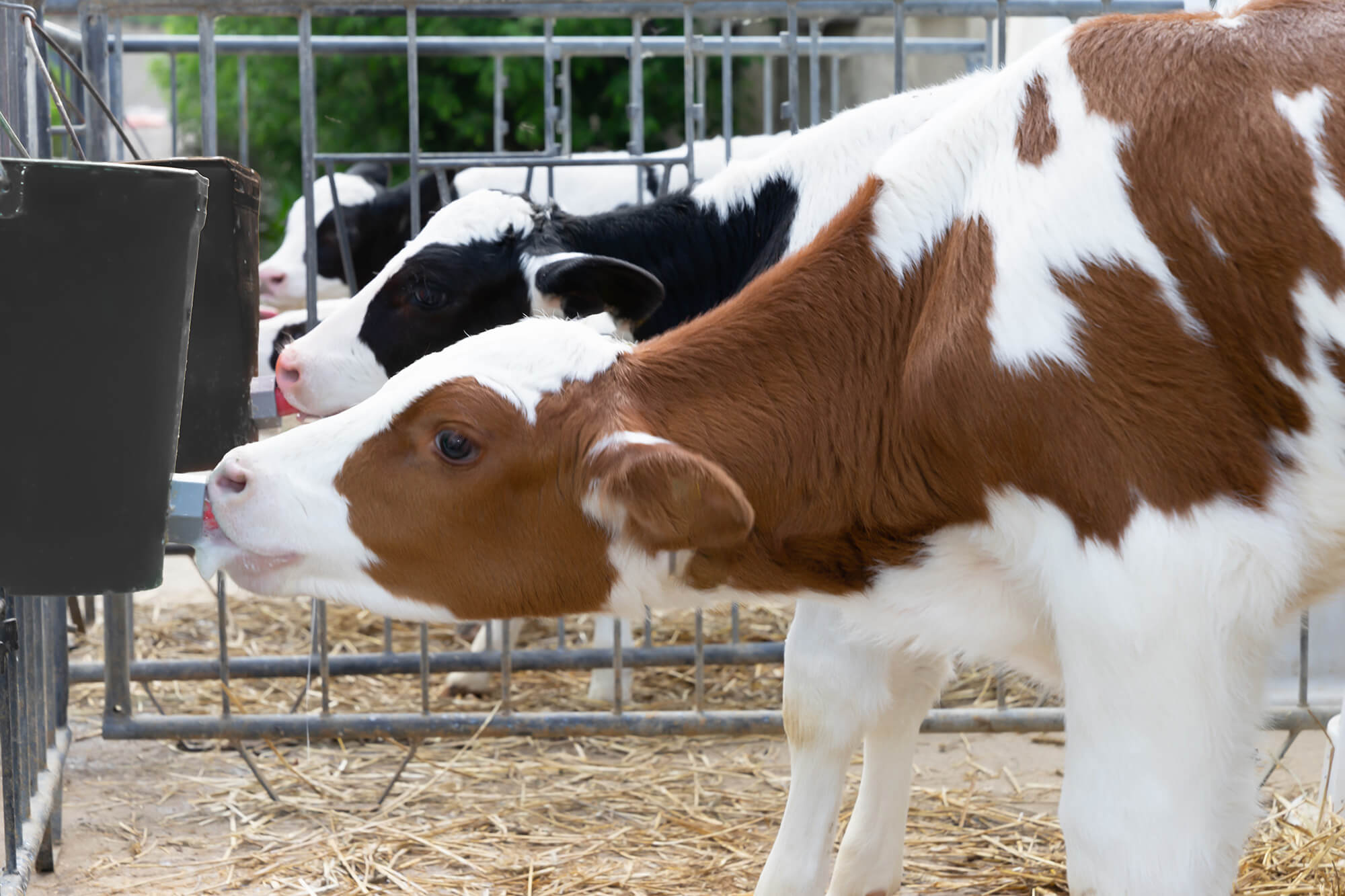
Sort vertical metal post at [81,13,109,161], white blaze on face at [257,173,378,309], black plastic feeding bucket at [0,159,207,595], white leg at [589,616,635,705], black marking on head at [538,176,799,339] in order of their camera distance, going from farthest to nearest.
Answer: white blaze on face at [257,173,378,309]
white leg at [589,616,635,705]
vertical metal post at [81,13,109,161]
black marking on head at [538,176,799,339]
black plastic feeding bucket at [0,159,207,595]

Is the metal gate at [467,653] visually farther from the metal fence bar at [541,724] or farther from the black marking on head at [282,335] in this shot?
the black marking on head at [282,335]

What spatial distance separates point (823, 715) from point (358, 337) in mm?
1642

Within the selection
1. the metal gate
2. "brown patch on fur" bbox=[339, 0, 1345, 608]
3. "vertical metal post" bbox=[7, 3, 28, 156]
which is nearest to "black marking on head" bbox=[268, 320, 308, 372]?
the metal gate

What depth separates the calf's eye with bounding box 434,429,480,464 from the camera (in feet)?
7.04

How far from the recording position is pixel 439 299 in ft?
12.3

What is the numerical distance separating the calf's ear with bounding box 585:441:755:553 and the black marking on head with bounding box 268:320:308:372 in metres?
3.49

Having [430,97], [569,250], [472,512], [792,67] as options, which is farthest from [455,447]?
[430,97]

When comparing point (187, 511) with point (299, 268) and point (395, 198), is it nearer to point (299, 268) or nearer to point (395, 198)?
point (395, 198)

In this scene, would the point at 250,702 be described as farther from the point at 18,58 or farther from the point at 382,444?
the point at 382,444

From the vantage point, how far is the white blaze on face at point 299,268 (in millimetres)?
6621

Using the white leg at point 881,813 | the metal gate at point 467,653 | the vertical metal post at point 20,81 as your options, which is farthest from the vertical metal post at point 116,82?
the white leg at point 881,813

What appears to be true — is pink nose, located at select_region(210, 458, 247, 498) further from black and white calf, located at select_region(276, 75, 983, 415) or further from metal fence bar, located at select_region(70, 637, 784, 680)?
metal fence bar, located at select_region(70, 637, 784, 680)

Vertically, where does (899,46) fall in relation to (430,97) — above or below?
below

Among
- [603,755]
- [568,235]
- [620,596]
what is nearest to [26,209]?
[620,596]
